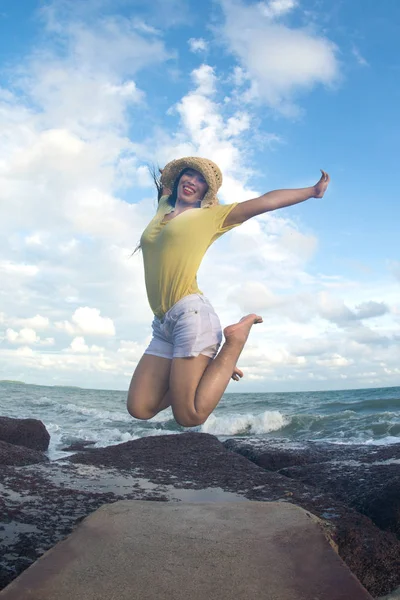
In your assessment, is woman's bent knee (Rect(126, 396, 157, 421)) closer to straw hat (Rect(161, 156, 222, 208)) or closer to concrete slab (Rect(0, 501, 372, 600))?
concrete slab (Rect(0, 501, 372, 600))

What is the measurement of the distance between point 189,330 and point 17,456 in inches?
189

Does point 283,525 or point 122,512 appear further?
point 122,512

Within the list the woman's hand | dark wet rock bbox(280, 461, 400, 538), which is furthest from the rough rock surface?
the woman's hand

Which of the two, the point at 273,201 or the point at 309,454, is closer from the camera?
the point at 273,201

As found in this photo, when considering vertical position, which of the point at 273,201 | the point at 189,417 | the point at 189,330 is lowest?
the point at 189,417

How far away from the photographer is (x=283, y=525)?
9.55 ft

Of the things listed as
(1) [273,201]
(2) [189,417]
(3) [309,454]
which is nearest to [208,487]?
(2) [189,417]

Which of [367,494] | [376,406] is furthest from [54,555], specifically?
[376,406]

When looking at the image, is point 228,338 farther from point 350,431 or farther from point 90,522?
point 350,431

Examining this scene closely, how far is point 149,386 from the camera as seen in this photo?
3336mm

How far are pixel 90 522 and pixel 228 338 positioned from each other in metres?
1.35

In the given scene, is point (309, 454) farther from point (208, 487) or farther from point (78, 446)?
point (78, 446)

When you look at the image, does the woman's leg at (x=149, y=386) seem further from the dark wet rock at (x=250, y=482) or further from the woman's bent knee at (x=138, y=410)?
the dark wet rock at (x=250, y=482)

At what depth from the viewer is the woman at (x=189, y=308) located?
311 cm
